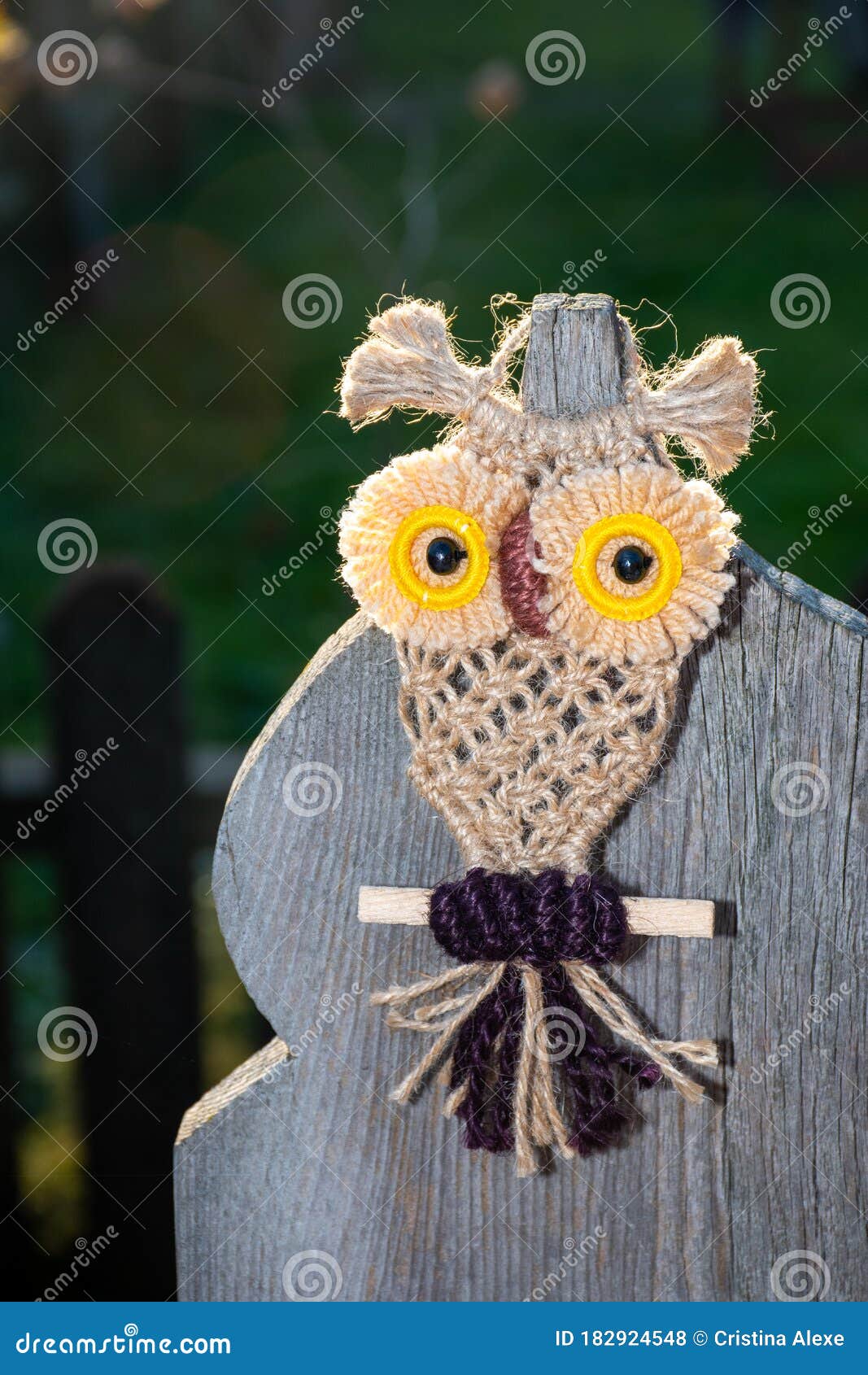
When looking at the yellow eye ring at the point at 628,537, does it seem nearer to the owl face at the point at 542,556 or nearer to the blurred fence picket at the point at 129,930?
the owl face at the point at 542,556

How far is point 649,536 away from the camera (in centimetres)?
122

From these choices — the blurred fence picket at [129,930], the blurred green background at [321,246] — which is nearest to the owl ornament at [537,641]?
the blurred fence picket at [129,930]

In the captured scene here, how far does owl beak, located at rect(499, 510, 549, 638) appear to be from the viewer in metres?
1.25

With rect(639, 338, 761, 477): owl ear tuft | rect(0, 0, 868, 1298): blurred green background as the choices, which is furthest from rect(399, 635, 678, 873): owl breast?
rect(0, 0, 868, 1298): blurred green background

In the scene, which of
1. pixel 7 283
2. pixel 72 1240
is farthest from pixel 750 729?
pixel 7 283

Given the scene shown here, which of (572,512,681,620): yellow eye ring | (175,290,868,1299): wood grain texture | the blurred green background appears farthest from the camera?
the blurred green background

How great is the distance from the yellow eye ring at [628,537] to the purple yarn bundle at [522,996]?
292 mm

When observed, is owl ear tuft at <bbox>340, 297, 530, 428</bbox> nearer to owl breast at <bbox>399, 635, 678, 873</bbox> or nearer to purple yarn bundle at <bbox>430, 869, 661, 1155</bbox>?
owl breast at <bbox>399, 635, 678, 873</bbox>

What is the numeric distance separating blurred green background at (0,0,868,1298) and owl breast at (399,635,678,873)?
2631 mm

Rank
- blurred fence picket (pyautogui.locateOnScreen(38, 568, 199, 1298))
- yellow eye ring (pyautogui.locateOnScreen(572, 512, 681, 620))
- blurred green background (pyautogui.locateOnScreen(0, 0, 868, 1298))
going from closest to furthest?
yellow eye ring (pyautogui.locateOnScreen(572, 512, 681, 620)), blurred fence picket (pyautogui.locateOnScreen(38, 568, 199, 1298)), blurred green background (pyautogui.locateOnScreen(0, 0, 868, 1298))

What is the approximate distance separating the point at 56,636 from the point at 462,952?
104 centimetres

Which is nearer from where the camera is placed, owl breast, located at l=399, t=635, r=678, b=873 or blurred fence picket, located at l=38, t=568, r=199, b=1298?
owl breast, located at l=399, t=635, r=678, b=873

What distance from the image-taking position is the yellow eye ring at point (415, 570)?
1.24m

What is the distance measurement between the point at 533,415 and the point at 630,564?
196mm
